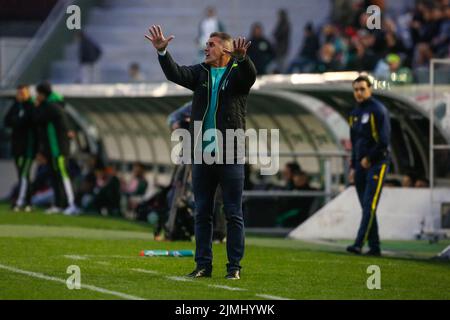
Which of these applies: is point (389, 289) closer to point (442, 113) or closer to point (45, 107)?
point (442, 113)

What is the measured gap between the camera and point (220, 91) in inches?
483

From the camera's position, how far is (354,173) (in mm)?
16953

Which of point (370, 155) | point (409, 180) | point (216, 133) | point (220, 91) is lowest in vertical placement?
point (409, 180)

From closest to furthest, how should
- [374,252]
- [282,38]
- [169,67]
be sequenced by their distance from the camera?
[169,67] < [374,252] < [282,38]

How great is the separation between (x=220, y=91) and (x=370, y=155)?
4694mm

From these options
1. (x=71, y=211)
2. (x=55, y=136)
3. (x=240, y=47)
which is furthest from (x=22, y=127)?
(x=240, y=47)

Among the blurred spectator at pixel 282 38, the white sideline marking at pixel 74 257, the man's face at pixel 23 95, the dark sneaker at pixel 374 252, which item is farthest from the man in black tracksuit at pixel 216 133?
the blurred spectator at pixel 282 38

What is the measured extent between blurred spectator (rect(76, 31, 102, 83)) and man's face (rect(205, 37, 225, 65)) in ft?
58.9

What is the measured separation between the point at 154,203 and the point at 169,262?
8.92 m

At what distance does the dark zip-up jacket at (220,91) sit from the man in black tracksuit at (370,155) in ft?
14.7

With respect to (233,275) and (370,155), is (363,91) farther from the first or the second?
(233,275)

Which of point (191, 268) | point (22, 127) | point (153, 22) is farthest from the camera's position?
point (153, 22)

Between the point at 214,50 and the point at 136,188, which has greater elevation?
the point at 214,50

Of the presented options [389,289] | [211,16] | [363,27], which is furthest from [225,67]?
[211,16]
